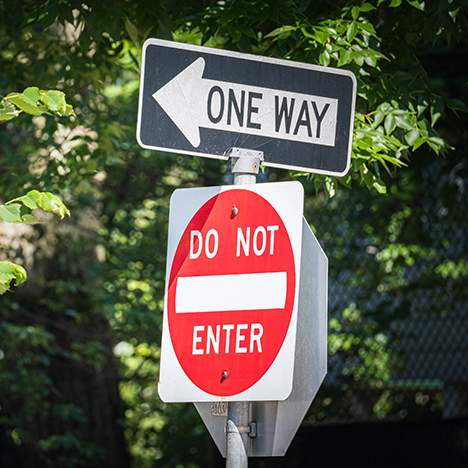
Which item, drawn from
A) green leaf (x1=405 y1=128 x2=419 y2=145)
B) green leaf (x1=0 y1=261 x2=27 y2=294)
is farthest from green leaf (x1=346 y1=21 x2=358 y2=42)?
green leaf (x1=0 y1=261 x2=27 y2=294)

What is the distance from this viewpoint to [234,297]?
312 centimetres

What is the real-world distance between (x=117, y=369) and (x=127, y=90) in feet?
10.2

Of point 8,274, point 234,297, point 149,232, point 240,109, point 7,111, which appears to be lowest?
point 149,232

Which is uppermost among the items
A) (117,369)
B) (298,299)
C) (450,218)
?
(298,299)

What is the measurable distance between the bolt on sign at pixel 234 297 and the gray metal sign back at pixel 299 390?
0.09 metres

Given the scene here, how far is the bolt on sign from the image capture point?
3.06 meters

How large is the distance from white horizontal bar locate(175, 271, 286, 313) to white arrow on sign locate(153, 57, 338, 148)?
0.43 metres

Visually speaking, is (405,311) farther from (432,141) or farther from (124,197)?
(432,141)

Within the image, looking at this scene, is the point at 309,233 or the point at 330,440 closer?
the point at 309,233

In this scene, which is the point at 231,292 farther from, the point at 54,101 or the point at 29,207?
the point at 54,101

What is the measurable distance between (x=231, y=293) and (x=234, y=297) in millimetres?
16

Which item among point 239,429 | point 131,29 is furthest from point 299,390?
point 131,29

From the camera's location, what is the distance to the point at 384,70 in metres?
4.96

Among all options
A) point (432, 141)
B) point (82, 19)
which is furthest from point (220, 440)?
point (82, 19)
